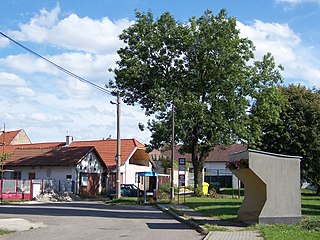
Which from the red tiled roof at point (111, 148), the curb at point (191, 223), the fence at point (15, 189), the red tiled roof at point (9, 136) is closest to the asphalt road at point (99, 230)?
the curb at point (191, 223)

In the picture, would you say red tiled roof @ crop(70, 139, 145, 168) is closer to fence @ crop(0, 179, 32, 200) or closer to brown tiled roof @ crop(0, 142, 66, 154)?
brown tiled roof @ crop(0, 142, 66, 154)

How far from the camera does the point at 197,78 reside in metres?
44.7

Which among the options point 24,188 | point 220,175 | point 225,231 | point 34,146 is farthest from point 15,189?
point 220,175

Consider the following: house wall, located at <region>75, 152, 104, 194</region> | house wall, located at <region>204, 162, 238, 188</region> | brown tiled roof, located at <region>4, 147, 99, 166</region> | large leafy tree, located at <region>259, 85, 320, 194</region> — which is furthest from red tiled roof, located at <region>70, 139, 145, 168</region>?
house wall, located at <region>204, 162, 238, 188</region>

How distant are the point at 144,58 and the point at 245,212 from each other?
86.4 feet

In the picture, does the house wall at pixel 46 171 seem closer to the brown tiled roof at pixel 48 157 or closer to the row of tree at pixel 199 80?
the brown tiled roof at pixel 48 157

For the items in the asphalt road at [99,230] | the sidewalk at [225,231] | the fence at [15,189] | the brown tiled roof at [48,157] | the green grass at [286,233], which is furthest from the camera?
the brown tiled roof at [48,157]

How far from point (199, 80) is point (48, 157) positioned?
17.6m

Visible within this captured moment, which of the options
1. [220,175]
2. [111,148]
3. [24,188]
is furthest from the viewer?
[220,175]

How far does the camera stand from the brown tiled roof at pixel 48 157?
49.7 meters

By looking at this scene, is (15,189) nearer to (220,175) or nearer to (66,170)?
(66,170)

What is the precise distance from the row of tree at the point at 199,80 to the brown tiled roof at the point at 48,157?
29.3ft

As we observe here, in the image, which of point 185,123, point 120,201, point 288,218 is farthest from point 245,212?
point 185,123

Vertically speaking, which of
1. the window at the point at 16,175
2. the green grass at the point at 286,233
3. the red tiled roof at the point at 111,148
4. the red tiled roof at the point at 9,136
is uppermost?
the red tiled roof at the point at 9,136
